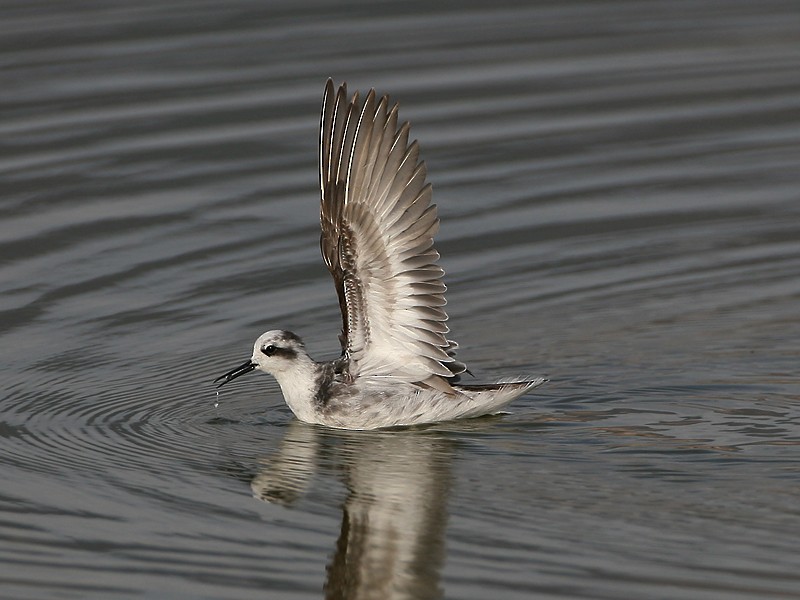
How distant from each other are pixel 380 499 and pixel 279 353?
83.9 inches

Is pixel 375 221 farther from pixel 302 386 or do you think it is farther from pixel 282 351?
pixel 302 386

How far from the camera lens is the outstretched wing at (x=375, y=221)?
11.3 m

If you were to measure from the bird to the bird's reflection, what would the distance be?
257mm

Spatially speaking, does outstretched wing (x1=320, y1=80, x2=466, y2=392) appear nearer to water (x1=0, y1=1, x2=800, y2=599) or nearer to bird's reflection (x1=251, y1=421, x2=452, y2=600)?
bird's reflection (x1=251, y1=421, x2=452, y2=600)

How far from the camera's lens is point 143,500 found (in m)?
10.2

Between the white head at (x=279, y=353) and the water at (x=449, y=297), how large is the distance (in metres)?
0.43

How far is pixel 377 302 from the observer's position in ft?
38.4

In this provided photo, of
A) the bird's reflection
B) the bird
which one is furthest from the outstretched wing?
the bird's reflection

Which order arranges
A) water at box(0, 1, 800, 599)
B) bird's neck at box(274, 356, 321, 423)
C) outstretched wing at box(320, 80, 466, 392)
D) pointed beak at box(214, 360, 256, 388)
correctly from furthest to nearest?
pointed beak at box(214, 360, 256, 388) < bird's neck at box(274, 356, 321, 423) < outstretched wing at box(320, 80, 466, 392) < water at box(0, 1, 800, 599)

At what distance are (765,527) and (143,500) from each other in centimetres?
372

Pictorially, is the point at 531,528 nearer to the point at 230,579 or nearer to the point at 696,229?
the point at 230,579

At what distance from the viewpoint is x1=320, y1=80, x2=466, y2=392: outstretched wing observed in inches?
444

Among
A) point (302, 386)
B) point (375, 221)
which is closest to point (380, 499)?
point (302, 386)

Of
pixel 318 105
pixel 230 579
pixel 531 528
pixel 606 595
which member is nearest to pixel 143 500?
pixel 230 579
